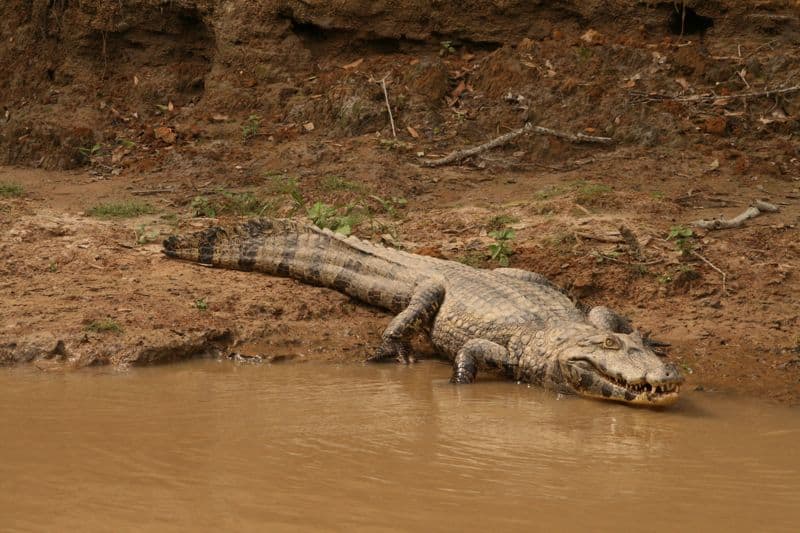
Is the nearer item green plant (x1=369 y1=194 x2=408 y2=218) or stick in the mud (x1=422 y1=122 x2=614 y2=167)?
green plant (x1=369 y1=194 x2=408 y2=218)

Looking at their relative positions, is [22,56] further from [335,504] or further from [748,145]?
[335,504]

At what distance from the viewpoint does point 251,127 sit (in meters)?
10.5

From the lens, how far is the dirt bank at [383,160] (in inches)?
255

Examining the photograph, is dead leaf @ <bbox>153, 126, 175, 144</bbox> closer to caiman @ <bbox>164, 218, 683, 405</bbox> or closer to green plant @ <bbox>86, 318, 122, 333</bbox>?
caiman @ <bbox>164, 218, 683, 405</bbox>

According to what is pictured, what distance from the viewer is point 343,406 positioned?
16.5 feet

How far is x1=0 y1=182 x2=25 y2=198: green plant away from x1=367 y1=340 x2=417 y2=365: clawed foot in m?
4.42

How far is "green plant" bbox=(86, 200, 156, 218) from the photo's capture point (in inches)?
339

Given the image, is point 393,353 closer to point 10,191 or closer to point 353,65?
point 10,191

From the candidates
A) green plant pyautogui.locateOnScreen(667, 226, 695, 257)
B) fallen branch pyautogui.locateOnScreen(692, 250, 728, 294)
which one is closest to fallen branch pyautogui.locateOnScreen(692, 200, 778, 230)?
green plant pyautogui.locateOnScreen(667, 226, 695, 257)

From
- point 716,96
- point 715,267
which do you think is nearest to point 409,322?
point 715,267

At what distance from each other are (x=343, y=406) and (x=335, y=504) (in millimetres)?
1548

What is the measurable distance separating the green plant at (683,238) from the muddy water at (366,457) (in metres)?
1.92

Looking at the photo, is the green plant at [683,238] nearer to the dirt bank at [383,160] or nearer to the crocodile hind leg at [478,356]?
the dirt bank at [383,160]

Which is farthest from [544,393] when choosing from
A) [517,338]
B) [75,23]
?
[75,23]
